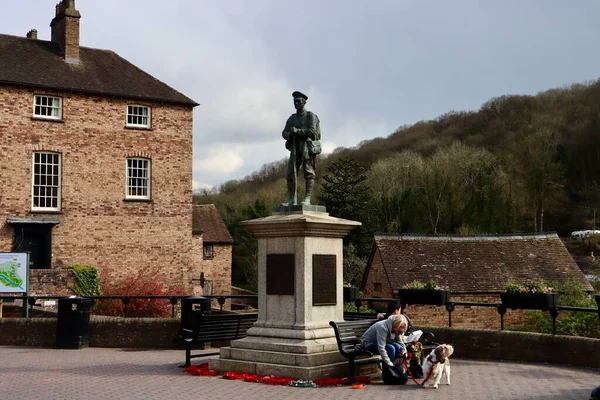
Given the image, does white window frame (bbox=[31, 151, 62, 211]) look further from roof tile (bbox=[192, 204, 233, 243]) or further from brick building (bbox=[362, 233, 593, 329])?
roof tile (bbox=[192, 204, 233, 243])

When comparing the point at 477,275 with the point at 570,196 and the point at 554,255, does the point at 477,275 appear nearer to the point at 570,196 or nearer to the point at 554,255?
the point at 554,255

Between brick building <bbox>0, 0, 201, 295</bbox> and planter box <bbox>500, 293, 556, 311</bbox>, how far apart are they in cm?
2141

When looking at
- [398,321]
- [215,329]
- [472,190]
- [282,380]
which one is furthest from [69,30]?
[472,190]

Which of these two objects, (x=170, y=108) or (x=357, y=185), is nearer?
(x=170, y=108)

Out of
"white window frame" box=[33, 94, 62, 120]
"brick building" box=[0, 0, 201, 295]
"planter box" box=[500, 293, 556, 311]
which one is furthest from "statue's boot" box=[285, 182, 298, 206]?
"white window frame" box=[33, 94, 62, 120]

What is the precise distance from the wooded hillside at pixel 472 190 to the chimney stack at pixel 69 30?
2439cm

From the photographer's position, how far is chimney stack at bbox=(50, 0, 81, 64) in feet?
113

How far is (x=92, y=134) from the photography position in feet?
110

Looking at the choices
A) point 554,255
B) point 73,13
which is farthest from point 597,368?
point 73,13

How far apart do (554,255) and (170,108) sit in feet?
64.0

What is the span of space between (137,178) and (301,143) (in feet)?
78.8

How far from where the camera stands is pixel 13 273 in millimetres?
19703

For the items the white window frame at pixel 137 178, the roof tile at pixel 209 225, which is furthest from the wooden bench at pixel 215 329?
the roof tile at pixel 209 225

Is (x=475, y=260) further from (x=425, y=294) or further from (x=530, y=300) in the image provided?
(x=530, y=300)
